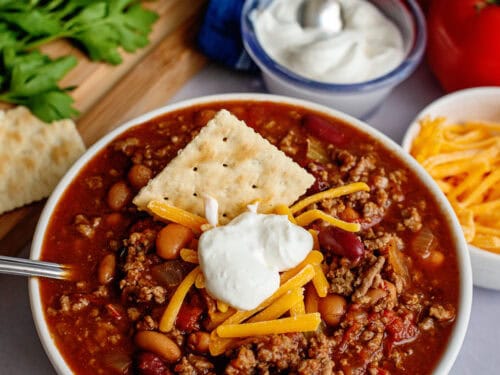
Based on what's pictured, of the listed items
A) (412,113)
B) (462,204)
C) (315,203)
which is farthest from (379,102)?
(315,203)

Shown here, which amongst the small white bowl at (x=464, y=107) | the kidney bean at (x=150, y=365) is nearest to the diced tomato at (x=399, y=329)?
the kidney bean at (x=150, y=365)

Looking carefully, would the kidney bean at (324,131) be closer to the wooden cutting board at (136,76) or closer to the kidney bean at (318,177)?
the kidney bean at (318,177)

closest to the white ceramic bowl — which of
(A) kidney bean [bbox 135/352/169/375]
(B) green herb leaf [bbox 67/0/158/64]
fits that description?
(A) kidney bean [bbox 135/352/169/375]

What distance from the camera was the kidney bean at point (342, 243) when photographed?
9.30 feet

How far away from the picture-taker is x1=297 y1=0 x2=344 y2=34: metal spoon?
436 centimetres

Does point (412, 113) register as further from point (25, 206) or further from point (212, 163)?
point (25, 206)

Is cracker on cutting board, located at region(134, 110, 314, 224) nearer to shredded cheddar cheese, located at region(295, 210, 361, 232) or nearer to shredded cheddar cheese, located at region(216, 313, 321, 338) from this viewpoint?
shredded cheddar cheese, located at region(295, 210, 361, 232)

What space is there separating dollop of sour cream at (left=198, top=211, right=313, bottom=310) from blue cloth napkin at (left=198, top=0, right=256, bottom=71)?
6.41 feet

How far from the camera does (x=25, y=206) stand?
3.68 m

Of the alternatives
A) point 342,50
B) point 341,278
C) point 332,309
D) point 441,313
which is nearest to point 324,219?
point 341,278

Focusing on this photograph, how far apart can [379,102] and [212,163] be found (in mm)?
1614

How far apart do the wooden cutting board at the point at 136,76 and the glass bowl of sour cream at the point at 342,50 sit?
0.47 m

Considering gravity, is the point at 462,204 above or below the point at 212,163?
below

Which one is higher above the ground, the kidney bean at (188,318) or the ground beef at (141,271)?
the ground beef at (141,271)
